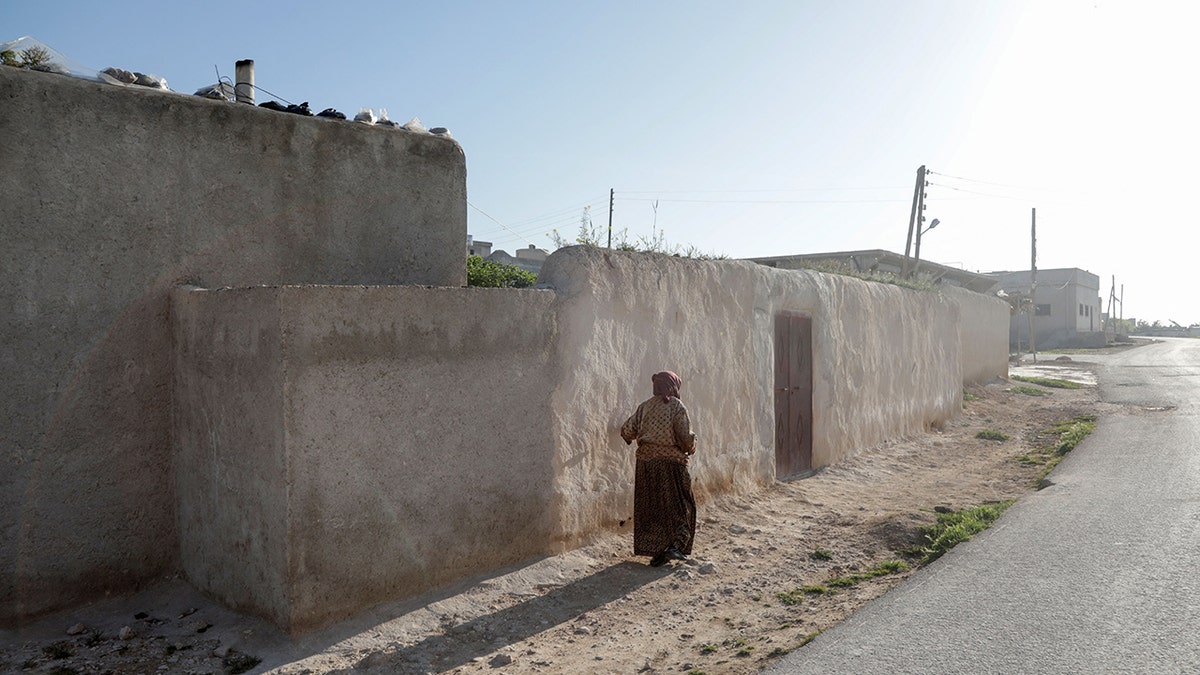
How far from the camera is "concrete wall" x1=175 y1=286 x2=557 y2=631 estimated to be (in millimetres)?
4805

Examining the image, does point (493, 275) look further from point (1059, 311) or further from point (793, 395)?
point (1059, 311)

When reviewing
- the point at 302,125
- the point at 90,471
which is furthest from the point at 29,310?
the point at 302,125

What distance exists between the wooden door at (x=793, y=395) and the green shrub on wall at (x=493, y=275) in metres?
2.80

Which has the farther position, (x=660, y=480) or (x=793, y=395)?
(x=793, y=395)

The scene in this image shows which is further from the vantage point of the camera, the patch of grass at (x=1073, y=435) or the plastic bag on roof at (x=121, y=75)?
the patch of grass at (x=1073, y=435)

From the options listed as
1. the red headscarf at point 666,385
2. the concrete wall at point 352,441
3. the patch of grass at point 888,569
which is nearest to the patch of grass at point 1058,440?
the patch of grass at point 888,569

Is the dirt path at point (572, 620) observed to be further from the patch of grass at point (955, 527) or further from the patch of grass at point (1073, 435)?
the patch of grass at point (1073, 435)

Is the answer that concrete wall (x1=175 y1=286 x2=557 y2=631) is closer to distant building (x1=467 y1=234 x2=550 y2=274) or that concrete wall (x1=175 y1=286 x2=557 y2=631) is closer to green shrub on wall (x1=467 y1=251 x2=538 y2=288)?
green shrub on wall (x1=467 y1=251 x2=538 y2=288)

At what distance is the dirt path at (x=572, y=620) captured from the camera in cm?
470

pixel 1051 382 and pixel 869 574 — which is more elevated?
pixel 1051 382

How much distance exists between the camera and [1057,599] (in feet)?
16.2

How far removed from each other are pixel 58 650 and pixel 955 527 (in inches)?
247

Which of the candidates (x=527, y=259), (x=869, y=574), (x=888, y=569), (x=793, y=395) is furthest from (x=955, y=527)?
(x=527, y=259)

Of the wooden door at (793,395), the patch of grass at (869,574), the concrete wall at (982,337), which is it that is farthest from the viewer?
the concrete wall at (982,337)
